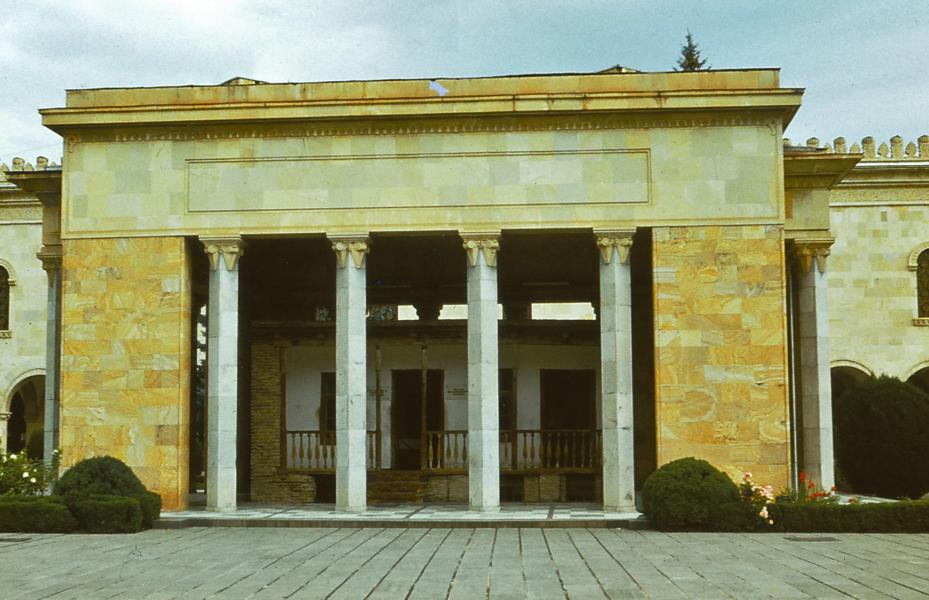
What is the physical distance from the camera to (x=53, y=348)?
2870cm

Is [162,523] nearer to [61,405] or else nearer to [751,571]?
[61,405]

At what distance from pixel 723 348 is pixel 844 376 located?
71.8 feet

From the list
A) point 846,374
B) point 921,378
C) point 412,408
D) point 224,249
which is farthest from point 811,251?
point 921,378

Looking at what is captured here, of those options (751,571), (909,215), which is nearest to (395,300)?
(751,571)

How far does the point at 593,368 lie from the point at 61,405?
13130 millimetres

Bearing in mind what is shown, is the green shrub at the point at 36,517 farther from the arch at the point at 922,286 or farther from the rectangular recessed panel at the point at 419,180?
the arch at the point at 922,286

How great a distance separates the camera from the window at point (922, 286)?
43.5 meters

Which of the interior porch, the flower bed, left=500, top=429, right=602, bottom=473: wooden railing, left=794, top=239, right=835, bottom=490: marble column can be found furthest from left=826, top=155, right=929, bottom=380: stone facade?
the flower bed

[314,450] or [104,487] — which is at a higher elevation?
[314,450]

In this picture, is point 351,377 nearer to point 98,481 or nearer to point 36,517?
point 98,481

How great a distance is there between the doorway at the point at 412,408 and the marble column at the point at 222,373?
559 centimetres

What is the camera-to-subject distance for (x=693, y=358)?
81.2 ft

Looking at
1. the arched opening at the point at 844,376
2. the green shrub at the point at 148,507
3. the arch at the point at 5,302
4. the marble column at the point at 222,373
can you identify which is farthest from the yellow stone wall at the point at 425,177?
the arch at the point at 5,302

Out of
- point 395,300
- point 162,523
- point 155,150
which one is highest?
point 155,150
